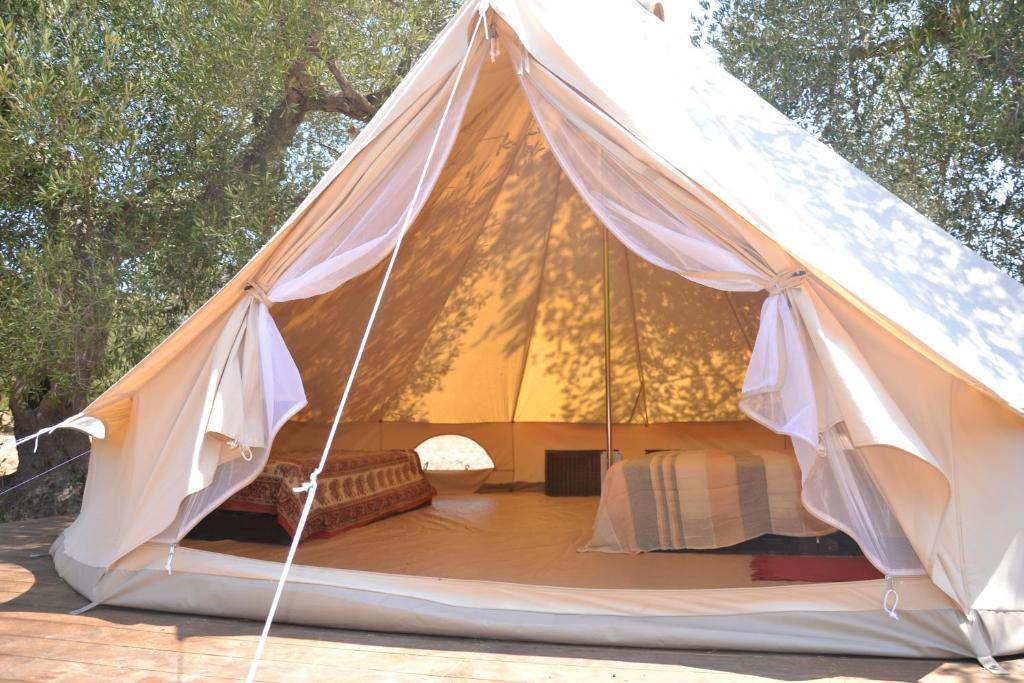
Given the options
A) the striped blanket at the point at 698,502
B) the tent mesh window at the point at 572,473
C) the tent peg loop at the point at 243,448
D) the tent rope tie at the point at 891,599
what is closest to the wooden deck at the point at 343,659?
the tent rope tie at the point at 891,599

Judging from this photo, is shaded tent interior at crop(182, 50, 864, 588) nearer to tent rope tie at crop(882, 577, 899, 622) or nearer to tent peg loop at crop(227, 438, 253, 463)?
tent peg loop at crop(227, 438, 253, 463)

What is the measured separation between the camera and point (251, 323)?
11.1ft

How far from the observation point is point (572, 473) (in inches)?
241

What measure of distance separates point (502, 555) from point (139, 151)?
3.38 m

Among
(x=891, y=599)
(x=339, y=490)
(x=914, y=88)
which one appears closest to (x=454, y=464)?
(x=339, y=490)

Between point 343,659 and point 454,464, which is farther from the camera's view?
point 454,464

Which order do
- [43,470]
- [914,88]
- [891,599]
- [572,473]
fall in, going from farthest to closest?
[43,470]
[572,473]
[914,88]
[891,599]

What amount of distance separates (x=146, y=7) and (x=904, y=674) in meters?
5.36

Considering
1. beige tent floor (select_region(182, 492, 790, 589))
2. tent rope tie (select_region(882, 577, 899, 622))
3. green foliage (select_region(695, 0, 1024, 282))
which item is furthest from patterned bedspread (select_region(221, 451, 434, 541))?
green foliage (select_region(695, 0, 1024, 282))

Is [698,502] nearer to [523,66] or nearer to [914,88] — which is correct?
[523,66]

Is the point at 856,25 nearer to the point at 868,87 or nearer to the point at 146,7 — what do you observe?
the point at 868,87

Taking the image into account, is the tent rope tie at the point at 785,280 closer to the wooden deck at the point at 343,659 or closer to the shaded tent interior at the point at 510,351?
the wooden deck at the point at 343,659

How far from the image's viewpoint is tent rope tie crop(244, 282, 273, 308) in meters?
3.40

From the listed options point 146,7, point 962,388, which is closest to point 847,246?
point 962,388
